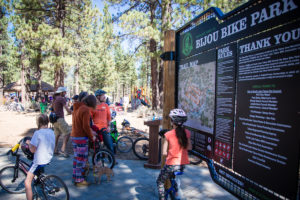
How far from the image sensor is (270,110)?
1.70 metres

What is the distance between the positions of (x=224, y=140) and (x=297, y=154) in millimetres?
795

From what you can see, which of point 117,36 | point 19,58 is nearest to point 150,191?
point 117,36

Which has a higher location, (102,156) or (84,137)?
(84,137)

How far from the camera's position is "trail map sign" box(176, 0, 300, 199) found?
5.12ft

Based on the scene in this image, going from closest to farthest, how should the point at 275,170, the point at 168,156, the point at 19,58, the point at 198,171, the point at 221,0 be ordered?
the point at 275,170
the point at 168,156
the point at 198,171
the point at 221,0
the point at 19,58

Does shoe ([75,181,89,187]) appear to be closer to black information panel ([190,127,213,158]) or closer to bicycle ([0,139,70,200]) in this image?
bicycle ([0,139,70,200])

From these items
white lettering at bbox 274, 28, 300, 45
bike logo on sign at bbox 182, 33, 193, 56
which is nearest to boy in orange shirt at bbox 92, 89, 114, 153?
bike logo on sign at bbox 182, 33, 193, 56

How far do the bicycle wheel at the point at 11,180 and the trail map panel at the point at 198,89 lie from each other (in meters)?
3.10

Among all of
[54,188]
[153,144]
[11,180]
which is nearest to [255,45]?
[54,188]

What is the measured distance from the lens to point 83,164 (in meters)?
4.18

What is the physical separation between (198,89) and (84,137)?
2.50m

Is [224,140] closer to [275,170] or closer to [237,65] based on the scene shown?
[275,170]

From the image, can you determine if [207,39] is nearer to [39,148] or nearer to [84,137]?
[39,148]

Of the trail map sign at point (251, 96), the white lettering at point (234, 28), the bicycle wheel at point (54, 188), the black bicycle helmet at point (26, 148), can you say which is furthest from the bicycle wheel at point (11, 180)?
the white lettering at point (234, 28)
